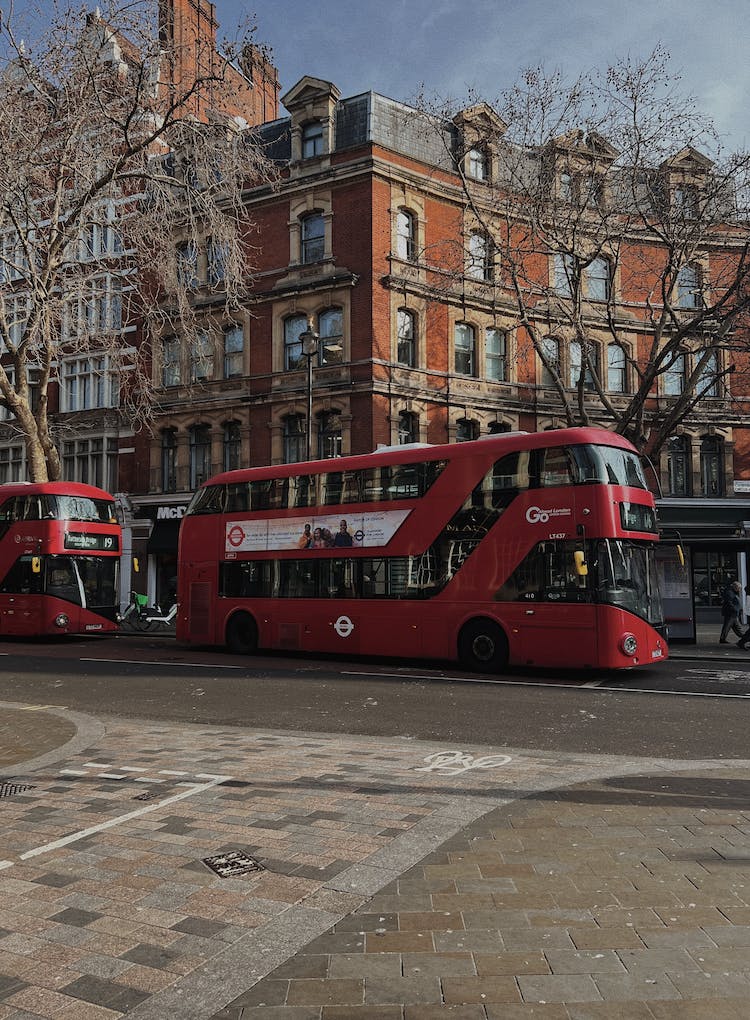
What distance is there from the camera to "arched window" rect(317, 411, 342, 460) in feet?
89.6

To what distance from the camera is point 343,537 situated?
667 inches

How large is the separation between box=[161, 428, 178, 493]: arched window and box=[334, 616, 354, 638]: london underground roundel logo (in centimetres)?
1643

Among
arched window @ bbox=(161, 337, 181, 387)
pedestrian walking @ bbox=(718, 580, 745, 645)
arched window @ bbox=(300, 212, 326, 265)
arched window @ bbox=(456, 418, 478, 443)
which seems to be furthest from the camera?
arched window @ bbox=(161, 337, 181, 387)

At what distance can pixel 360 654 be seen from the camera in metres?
16.9

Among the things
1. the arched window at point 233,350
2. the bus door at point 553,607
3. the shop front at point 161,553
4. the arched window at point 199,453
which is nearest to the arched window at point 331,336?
the arched window at point 233,350

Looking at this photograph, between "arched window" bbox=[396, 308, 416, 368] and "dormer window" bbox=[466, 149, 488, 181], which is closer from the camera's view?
"arched window" bbox=[396, 308, 416, 368]

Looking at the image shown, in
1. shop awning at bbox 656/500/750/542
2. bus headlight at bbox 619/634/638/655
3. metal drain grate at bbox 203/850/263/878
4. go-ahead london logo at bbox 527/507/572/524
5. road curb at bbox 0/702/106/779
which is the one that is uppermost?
shop awning at bbox 656/500/750/542

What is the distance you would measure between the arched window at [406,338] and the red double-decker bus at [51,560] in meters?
11.3

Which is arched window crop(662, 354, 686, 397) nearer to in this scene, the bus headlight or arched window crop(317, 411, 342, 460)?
arched window crop(317, 411, 342, 460)

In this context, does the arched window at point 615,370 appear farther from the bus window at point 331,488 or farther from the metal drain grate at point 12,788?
the metal drain grate at point 12,788

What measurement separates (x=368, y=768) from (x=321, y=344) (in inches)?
894

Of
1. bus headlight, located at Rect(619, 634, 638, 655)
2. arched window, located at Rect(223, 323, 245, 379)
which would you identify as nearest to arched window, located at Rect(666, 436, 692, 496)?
arched window, located at Rect(223, 323, 245, 379)

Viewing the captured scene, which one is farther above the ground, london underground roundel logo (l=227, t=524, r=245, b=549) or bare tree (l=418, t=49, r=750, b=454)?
bare tree (l=418, t=49, r=750, b=454)

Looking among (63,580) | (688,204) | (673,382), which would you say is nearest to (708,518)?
(673,382)
